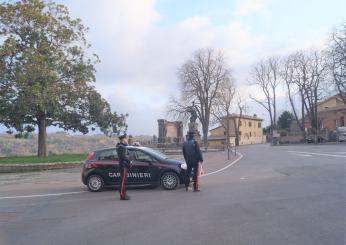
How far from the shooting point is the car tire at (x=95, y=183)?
12500 mm

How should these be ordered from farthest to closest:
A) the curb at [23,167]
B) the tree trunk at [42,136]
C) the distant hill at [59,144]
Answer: the distant hill at [59,144] → the tree trunk at [42,136] → the curb at [23,167]

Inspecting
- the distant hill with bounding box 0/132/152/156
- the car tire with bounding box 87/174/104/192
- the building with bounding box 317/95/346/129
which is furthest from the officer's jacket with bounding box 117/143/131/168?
the building with bounding box 317/95/346/129

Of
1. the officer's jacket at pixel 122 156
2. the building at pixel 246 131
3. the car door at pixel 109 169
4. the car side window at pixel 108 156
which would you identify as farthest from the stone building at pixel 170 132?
the officer's jacket at pixel 122 156

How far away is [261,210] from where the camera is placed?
26.1 feet

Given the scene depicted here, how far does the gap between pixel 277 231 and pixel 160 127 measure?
47958 mm

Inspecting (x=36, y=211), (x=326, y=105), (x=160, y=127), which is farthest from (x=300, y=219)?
(x=326, y=105)

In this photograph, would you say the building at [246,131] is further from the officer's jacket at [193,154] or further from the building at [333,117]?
the officer's jacket at [193,154]

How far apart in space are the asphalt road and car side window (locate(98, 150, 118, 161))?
3.93 feet

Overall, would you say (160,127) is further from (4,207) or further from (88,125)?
(4,207)

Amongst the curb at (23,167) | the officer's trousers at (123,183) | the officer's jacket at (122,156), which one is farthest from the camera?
the curb at (23,167)

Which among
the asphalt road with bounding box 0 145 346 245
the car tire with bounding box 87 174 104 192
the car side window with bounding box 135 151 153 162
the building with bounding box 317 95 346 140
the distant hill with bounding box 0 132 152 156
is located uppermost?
the building with bounding box 317 95 346 140

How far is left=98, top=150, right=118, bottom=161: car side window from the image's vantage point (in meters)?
12.8

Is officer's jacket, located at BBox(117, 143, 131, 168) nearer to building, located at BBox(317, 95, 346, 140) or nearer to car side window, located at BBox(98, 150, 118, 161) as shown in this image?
car side window, located at BBox(98, 150, 118, 161)

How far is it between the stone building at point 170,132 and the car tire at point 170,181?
40857mm
